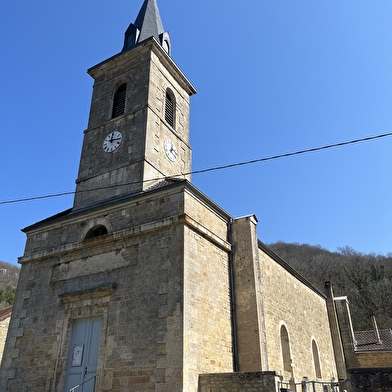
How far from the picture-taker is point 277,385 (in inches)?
332

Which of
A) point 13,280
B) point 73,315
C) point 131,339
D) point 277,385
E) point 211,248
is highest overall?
point 13,280

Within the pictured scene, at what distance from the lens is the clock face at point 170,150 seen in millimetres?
14945

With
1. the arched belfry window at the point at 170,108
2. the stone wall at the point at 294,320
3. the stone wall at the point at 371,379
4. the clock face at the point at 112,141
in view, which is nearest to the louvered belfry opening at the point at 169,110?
the arched belfry window at the point at 170,108

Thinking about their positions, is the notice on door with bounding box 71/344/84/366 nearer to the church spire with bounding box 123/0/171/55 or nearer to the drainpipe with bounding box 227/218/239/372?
the drainpipe with bounding box 227/218/239/372

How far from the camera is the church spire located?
17578 mm

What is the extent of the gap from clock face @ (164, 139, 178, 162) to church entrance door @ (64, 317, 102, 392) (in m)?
6.87

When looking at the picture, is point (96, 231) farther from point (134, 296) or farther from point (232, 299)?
point (232, 299)

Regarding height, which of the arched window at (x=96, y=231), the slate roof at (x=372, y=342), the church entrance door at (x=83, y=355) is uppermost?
the arched window at (x=96, y=231)

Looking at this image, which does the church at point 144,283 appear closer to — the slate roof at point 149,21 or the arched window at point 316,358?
the arched window at point 316,358

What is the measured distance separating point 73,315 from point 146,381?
3.42 metres

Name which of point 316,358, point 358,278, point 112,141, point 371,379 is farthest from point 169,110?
point 358,278

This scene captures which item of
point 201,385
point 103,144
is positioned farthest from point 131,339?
point 103,144

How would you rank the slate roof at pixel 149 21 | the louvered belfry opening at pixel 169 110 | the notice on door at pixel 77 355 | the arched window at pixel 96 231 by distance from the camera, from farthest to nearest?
1. the slate roof at pixel 149 21
2. the louvered belfry opening at pixel 169 110
3. the arched window at pixel 96 231
4. the notice on door at pixel 77 355

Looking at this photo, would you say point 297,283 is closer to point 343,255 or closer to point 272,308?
point 272,308
